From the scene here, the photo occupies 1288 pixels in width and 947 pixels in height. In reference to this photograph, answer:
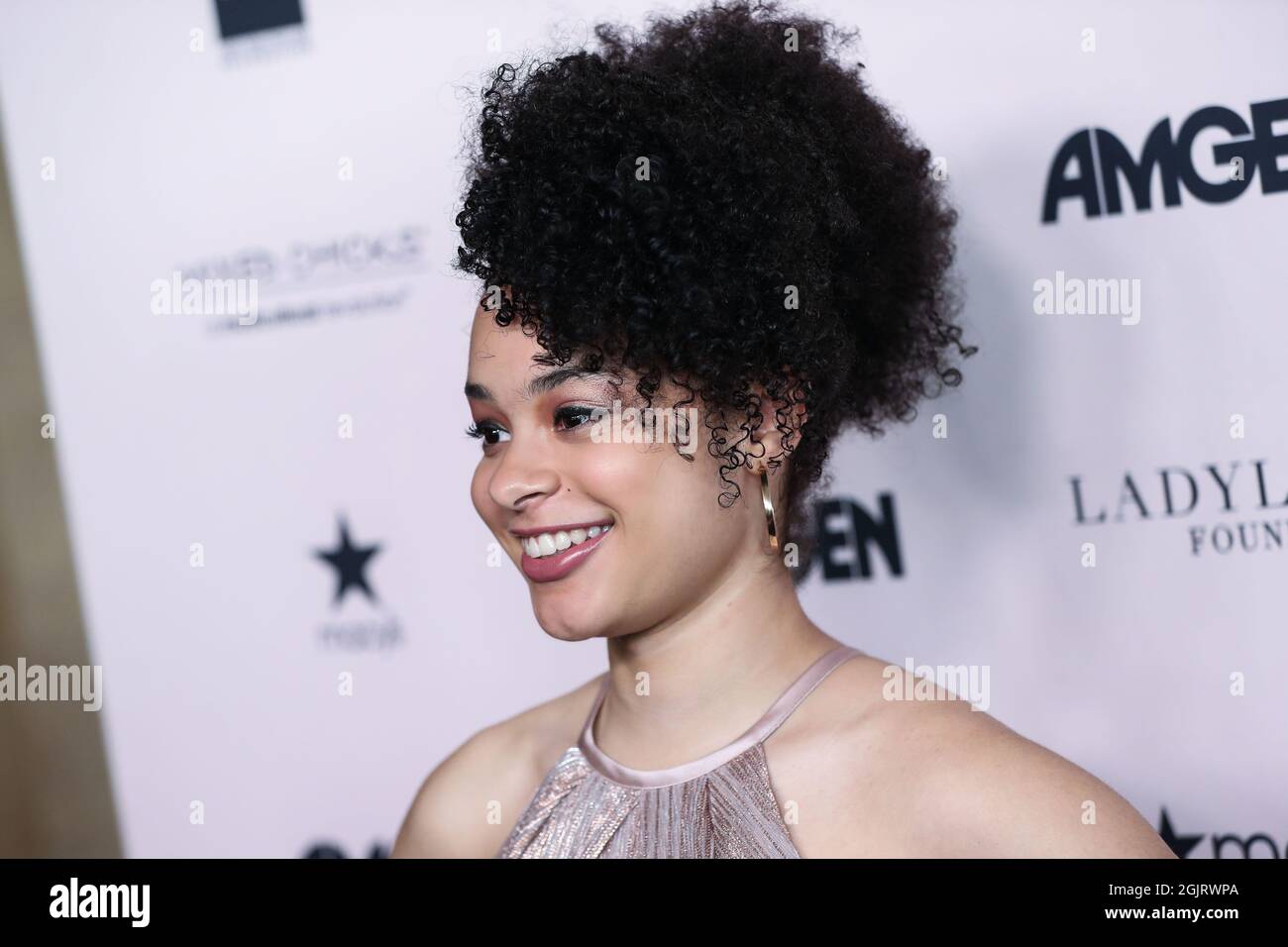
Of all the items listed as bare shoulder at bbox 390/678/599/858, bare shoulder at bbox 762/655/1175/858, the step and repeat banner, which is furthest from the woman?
the step and repeat banner

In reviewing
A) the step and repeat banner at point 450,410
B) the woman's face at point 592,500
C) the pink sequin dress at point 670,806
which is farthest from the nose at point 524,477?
the step and repeat banner at point 450,410

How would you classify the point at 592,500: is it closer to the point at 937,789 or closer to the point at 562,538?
the point at 562,538

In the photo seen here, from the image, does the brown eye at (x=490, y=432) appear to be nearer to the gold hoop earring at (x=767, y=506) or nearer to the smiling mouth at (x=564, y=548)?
the smiling mouth at (x=564, y=548)

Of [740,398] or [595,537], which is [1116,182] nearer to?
[740,398]

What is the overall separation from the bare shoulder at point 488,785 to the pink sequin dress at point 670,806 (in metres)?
0.10

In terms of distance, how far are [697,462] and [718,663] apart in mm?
258

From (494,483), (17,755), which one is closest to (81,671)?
(17,755)

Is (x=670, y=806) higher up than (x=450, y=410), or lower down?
lower down

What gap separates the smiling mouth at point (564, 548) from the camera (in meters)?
1.60

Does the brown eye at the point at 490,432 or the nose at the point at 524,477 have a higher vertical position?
the brown eye at the point at 490,432

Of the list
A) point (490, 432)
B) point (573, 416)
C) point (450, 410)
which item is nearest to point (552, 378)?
point (573, 416)

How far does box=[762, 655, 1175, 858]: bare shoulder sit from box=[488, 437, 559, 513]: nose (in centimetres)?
42

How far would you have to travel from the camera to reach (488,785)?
6.35 feet

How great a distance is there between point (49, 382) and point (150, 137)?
24.2 inches
